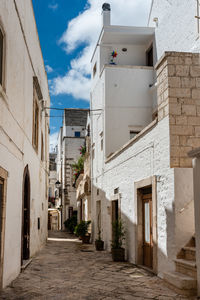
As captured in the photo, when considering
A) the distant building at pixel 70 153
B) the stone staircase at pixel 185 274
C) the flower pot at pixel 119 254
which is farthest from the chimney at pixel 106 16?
the distant building at pixel 70 153

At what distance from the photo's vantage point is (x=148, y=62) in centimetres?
1638

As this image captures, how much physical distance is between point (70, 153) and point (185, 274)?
26718 mm

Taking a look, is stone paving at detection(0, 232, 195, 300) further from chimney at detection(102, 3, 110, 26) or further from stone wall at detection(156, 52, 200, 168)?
chimney at detection(102, 3, 110, 26)

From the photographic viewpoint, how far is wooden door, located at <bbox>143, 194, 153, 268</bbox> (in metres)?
9.23

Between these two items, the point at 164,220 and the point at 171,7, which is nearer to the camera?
the point at 164,220

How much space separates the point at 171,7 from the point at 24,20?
6313mm

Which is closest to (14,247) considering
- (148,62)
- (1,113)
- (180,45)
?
(1,113)

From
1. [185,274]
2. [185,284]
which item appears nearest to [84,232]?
[185,274]

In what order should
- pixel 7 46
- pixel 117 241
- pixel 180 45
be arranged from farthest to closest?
pixel 180 45 < pixel 117 241 < pixel 7 46

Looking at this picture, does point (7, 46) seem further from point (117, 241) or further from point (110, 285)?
point (117, 241)

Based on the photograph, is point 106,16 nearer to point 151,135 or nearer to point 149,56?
point 149,56

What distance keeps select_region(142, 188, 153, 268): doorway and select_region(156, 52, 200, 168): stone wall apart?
198 cm

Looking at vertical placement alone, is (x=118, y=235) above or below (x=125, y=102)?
below

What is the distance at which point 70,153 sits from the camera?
32906mm
